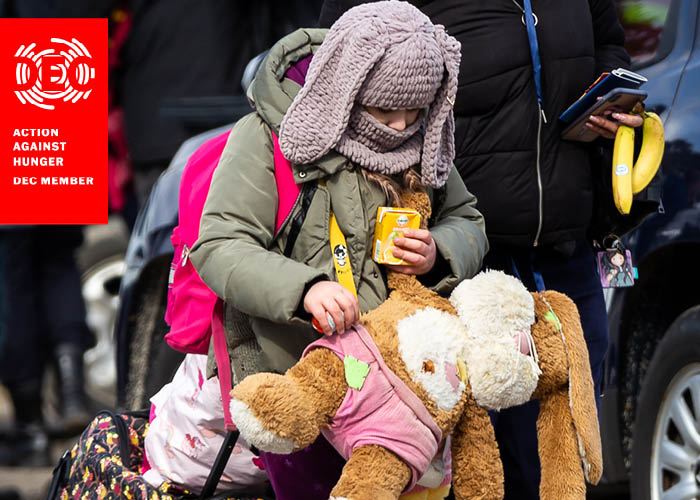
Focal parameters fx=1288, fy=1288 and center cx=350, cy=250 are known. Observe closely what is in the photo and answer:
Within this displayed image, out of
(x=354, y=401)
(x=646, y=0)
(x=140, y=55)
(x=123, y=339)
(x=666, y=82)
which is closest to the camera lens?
(x=354, y=401)

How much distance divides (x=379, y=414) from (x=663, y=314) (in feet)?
6.92

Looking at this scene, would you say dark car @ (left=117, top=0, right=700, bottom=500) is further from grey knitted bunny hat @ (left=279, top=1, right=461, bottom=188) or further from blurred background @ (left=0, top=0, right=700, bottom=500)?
grey knitted bunny hat @ (left=279, top=1, right=461, bottom=188)

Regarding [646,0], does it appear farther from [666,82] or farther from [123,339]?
[123,339]

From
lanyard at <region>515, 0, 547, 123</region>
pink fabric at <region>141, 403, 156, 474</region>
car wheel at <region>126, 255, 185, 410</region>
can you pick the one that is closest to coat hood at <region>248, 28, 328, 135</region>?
lanyard at <region>515, 0, 547, 123</region>

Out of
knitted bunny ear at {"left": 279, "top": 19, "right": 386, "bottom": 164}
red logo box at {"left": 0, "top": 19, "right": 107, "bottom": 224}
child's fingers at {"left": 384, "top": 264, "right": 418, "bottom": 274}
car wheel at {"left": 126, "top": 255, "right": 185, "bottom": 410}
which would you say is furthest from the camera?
red logo box at {"left": 0, "top": 19, "right": 107, "bottom": 224}

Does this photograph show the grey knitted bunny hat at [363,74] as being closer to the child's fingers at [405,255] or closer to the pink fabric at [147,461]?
the child's fingers at [405,255]

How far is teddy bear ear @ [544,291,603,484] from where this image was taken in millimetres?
2881

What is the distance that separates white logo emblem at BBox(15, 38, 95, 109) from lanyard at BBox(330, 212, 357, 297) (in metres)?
2.80

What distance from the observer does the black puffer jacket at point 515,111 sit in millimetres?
3391

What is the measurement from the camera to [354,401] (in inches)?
105

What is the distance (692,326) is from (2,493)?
3084mm

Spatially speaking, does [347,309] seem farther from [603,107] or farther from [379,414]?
[603,107]

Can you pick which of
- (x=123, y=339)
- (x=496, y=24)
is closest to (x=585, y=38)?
(x=496, y=24)

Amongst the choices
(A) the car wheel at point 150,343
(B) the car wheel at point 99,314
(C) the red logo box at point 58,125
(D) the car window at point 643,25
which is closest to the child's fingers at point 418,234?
(D) the car window at point 643,25
